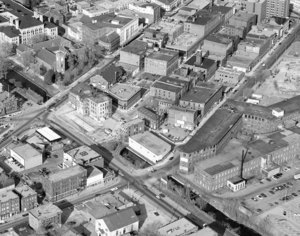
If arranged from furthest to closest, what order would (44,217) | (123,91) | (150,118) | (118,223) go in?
(123,91)
(150,118)
(44,217)
(118,223)

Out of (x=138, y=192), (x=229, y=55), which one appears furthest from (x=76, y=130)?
(x=229, y=55)

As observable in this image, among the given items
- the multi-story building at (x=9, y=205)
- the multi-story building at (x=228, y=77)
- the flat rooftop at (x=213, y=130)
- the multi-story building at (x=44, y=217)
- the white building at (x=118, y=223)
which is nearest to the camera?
the white building at (x=118, y=223)

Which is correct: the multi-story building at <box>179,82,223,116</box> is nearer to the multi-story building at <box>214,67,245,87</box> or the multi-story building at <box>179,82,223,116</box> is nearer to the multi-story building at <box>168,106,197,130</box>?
the multi-story building at <box>168,106,197,130</box>

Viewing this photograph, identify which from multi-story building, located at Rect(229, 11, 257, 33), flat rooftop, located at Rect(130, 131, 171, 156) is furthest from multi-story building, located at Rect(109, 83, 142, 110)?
multi-story building, located at Rect(229, 11, 257, 33)

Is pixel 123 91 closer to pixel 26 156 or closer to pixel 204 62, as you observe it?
pixel 204 62

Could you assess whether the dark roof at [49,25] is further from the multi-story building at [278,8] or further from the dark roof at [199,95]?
the multi-story building at [278,8]

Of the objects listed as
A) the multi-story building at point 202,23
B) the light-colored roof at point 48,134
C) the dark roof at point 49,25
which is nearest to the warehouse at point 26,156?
the light-colored roof at point 48,134

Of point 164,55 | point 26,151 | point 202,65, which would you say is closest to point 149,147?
point 26,151
